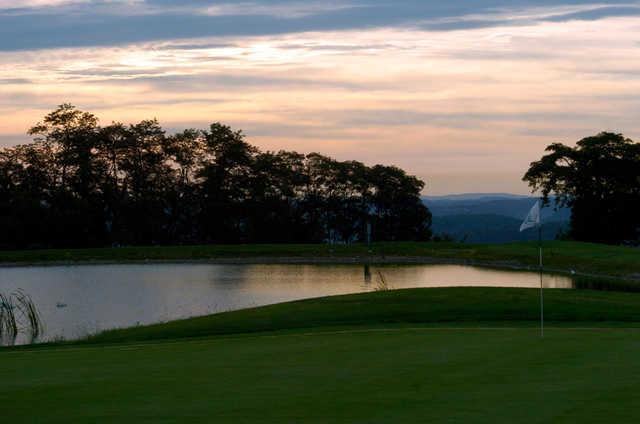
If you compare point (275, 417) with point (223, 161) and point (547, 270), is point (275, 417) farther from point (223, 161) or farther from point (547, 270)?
point (223, 161)

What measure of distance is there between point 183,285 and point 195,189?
29345mm

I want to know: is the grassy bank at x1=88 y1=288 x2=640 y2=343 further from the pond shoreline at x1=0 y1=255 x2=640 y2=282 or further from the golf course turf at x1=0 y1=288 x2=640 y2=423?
the pond shoreline at x1=0 y1=255 x2=640 y2=282

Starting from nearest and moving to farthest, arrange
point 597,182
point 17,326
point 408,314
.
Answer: point 408,314, point 17,326, point 597,182

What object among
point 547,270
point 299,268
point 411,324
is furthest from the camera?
point 299,268

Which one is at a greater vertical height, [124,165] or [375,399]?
[124,165]

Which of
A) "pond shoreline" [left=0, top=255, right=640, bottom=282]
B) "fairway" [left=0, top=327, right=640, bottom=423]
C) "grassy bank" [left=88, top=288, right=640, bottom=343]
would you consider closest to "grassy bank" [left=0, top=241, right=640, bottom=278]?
"pond shoreline" [left=0, top=255, right=640, bottom=282]

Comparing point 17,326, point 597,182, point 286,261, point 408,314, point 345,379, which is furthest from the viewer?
point 597,182

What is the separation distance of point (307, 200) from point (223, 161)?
22.0ft

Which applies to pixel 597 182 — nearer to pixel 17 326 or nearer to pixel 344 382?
pixel 17 326

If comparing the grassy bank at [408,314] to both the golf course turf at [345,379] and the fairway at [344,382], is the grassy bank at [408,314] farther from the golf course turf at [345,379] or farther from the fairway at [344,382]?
the fairway at [344,382]

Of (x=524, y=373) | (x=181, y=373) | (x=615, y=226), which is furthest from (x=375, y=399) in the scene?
(x=615, y=226)

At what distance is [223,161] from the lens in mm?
67812

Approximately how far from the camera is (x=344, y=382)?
9.82 metres

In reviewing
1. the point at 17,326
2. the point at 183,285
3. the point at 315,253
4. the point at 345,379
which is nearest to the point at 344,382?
the point at 345,379
